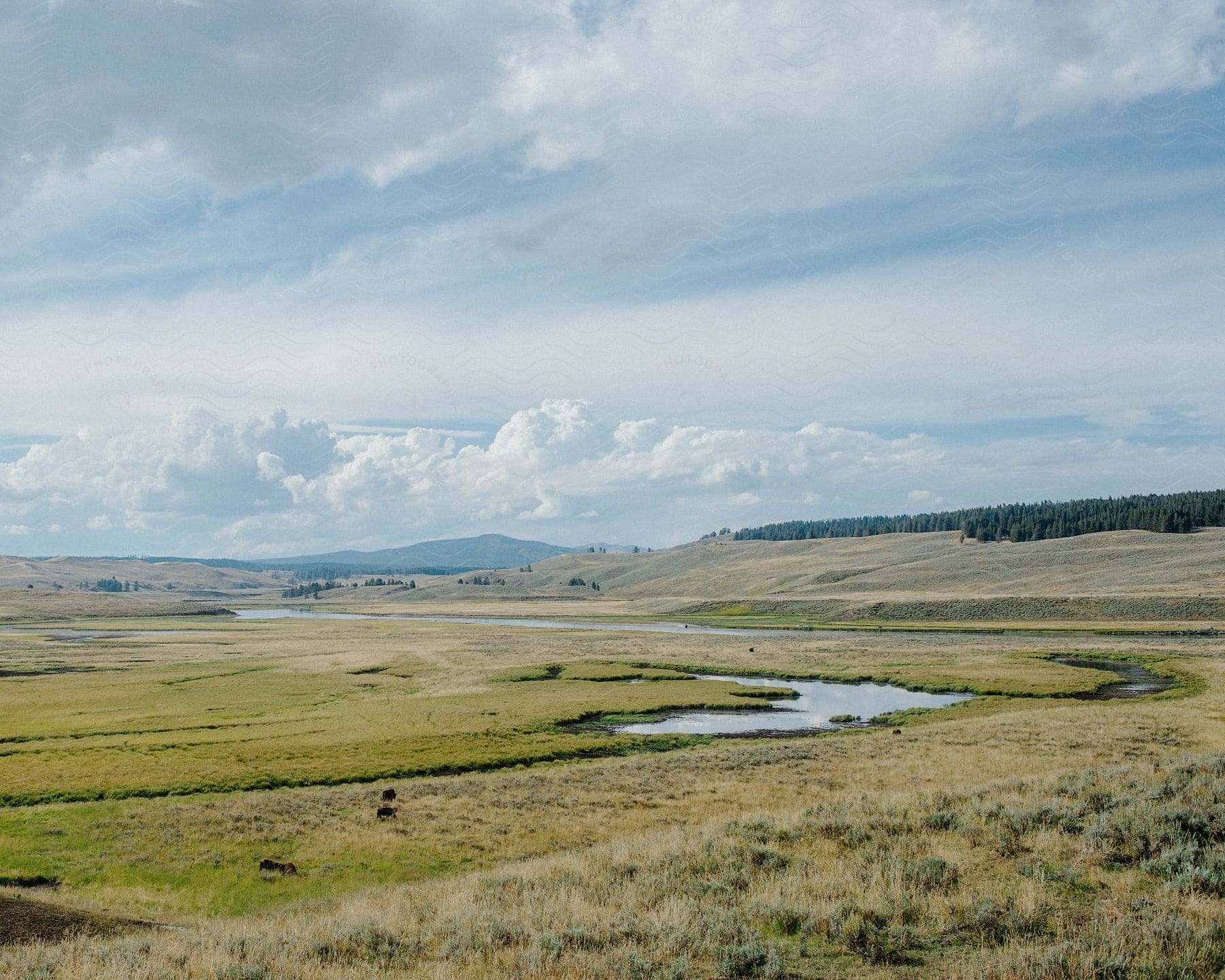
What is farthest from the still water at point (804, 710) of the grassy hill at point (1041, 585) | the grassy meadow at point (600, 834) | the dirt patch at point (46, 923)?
the grassy hill at point (1041, 585)

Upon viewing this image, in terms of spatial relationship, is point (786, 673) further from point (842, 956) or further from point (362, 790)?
point (842, 956)

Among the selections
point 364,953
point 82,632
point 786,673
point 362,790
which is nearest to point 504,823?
point 362,790

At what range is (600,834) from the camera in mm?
23875

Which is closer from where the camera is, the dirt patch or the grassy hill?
the dirt patch

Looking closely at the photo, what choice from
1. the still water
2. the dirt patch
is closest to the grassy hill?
the still water

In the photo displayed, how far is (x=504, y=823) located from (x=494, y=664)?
53.3 m

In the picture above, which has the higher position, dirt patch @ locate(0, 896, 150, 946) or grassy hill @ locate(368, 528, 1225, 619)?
dirt patch @ locate(0, 896, 150, 946)

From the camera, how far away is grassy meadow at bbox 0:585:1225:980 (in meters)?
10.9

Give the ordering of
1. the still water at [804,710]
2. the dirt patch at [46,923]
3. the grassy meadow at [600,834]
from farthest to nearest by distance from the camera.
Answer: the still water at [804,710], the dirt patch at [46,923], the grassy meadow at [600,834]

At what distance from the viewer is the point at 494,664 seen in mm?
77625

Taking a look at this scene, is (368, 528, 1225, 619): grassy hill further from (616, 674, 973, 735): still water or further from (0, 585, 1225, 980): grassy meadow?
(616, 674, 973, 735): still water

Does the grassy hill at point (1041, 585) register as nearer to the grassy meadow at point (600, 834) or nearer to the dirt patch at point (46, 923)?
the grassy meadow at point (600, 834)

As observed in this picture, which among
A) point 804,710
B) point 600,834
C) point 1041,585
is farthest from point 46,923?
point 1041,585

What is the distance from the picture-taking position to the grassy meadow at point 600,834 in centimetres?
1093
